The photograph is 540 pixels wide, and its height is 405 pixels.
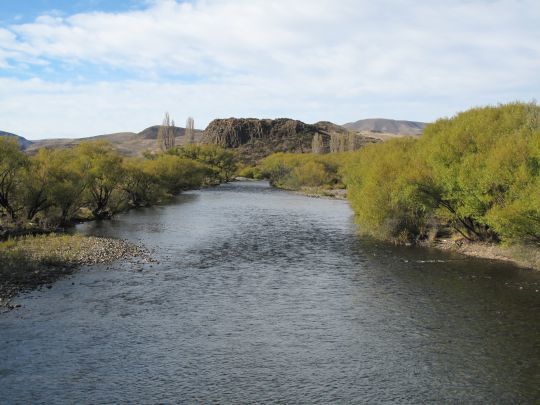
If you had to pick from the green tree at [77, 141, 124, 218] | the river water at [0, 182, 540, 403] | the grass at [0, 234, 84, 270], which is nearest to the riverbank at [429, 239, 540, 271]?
the river water at [0, 182, 540, 403]

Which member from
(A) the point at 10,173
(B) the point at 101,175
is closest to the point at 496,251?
(A) the point at 10,173

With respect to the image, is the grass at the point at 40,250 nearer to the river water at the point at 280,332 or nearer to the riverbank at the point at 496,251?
the river water at the point at 280,332

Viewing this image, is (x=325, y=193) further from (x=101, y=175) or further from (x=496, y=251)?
(x=496, y=251)

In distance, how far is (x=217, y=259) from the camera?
47031 millimetres

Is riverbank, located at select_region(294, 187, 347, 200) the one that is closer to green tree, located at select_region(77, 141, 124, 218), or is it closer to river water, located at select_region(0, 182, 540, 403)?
green tree, located at select_region(77, 141, 124, 218)

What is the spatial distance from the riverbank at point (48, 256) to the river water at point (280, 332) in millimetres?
1836

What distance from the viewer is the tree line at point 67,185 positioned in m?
58.2

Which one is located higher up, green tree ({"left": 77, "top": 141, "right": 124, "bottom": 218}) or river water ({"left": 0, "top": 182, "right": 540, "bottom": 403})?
green tree ({"left": 77, "top": 141, "right": 124, "bottom": 218})

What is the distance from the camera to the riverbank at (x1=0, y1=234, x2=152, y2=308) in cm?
3631

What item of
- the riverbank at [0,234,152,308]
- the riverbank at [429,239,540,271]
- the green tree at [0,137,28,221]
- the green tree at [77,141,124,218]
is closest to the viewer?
the riverbank at [0,234,152,308]

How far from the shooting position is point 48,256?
42531 millimetres

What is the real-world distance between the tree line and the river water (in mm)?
20811

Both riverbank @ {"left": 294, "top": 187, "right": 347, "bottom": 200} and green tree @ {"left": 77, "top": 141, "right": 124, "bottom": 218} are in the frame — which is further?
riverbank @ {"left": 294, "top": 187, "right": 347, "bottom": 200}

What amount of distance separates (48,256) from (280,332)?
24.4m
